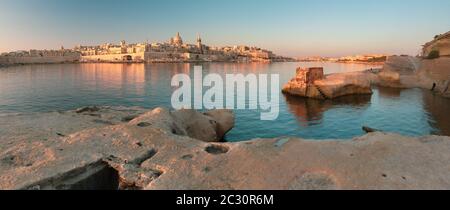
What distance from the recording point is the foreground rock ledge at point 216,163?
7883 mm

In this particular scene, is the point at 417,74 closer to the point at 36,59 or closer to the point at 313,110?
the point at 313,110

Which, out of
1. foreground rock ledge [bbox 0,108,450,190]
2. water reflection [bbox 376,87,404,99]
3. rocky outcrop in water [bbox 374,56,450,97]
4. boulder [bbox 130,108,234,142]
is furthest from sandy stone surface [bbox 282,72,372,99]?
foreground rock ledge [bbox 0,108,450,190]

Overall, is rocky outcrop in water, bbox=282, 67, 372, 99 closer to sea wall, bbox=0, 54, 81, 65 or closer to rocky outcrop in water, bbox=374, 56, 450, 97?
rocky outcrop in water, bbox=374, 56, 450, 97

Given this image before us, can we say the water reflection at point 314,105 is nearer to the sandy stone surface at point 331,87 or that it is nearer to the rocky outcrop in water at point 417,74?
the sandy stone surface at point 331,87

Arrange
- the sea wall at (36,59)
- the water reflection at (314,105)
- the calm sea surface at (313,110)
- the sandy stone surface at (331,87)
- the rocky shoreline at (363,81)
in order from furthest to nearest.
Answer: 1. the sea wall at (36,59)
2. the rocky shoreline at (363,81)
3. the sandy stone surface at (331,87)
4. the water reflection at (314,105)
5. the calm sea surface at (313,110)

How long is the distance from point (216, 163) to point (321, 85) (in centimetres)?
3138

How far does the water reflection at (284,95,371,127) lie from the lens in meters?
27.8

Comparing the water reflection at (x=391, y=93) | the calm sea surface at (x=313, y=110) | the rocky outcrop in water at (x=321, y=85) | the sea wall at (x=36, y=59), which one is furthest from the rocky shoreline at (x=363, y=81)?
the sea wall at (x=36, y=59)

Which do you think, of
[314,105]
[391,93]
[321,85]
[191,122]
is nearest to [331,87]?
[321,85]

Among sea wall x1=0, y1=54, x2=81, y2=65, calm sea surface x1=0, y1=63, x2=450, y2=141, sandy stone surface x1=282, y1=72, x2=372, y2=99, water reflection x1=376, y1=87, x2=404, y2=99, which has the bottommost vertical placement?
calm sea surface x1=0, y1=63, x2=450, y2=141

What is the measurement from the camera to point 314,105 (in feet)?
112

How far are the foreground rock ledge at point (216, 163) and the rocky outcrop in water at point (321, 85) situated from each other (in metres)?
27.2

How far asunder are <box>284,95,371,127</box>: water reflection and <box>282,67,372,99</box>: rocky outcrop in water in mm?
831
